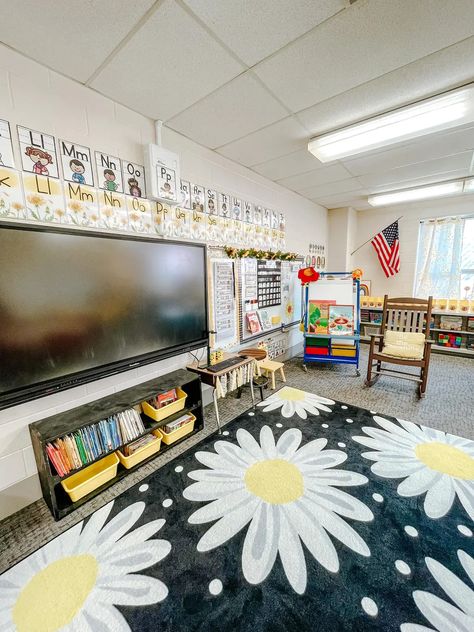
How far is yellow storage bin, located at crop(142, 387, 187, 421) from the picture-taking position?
2027 mm

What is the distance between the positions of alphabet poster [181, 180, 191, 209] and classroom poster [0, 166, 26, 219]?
1163mm

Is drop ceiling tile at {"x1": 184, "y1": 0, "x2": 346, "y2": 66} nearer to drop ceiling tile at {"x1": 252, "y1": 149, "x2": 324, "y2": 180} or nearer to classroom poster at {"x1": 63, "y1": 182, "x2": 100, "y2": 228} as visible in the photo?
classroom poster at {"x1": 63, "y1": 182, "x2": 100, "y2": 228}

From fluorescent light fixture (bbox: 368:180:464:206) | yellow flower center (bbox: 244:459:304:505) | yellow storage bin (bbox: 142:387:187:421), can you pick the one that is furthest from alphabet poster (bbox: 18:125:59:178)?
fluorescent light fixture (bbox: 368:180:464:206)

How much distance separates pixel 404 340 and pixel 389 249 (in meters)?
2.32

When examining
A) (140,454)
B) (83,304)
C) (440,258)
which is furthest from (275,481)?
(440,258)

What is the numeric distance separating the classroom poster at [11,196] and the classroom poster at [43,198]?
27 millimetres

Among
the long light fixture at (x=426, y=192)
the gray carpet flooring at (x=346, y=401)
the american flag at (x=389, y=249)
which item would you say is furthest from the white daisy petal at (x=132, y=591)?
the american flag at (x=389, y=249)

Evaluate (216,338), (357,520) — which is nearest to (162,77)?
(216,338)

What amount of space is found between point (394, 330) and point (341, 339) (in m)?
0.73

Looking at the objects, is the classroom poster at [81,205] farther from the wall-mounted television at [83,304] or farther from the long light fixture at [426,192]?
the long light fixture at [426,192]

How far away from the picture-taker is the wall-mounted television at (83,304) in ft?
4.61

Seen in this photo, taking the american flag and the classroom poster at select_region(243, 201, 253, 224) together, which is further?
the american flag

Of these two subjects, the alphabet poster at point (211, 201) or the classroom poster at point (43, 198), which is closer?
the classroom poster at point (43, 198)

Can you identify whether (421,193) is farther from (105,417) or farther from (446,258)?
(105,417)
